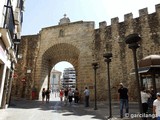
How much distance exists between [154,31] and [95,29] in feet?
17.8

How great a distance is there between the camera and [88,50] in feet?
51.2

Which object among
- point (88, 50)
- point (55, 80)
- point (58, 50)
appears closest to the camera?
point (88, 50)

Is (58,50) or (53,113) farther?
(58,50)

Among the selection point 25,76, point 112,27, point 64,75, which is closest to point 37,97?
point 25,76

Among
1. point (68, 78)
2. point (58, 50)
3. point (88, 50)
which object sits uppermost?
point (68, 78)

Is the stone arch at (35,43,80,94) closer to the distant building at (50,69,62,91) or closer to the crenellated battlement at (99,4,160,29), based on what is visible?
the crenellated battlement at (99,4,160,29)

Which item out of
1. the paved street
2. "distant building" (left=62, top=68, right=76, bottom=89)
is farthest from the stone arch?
"distant building" (left=62, top=68, right=76, bottom=89)

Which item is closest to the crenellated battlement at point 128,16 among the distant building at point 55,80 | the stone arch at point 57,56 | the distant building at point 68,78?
the stone arch at point 57,56

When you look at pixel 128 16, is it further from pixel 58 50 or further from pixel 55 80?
pixel 55 80

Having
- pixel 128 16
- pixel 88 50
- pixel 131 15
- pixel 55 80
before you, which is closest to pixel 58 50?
pixel 88 50

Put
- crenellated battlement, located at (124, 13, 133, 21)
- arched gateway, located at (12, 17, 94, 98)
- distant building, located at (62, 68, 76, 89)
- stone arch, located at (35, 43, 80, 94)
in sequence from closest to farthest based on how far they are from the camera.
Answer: crenellated battlement, located at (124, 13, 133, 21) < arched gateway, located at (12, 17, 94, 98) < stone arch, located at (35, 43, 80, 94) < distant building, located at (62, 68, 76, 89)

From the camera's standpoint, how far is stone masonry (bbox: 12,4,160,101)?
41.4ft

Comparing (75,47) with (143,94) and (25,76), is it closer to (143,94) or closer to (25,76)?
(25,76)

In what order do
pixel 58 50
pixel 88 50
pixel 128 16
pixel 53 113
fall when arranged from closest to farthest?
pixel 53 113 → pixel 128 16 → pixel 88 50 → pixel 58 50
